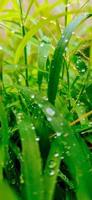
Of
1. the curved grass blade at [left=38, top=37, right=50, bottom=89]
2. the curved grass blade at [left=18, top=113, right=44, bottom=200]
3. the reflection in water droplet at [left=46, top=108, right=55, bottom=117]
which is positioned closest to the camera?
the curved grass blade at [left=18, top=113, right=44, bottom=200]

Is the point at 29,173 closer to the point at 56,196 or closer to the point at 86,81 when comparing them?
the point at 56,196

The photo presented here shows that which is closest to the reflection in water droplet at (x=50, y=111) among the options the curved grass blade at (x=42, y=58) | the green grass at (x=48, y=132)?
the green grass at (x=48, y=132)

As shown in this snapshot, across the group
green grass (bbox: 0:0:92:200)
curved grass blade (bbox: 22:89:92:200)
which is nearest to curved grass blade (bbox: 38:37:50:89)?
green grass (bbox: 0:0:92:200)

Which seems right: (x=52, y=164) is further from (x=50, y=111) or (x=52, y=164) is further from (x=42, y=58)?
(x=42, y=58)

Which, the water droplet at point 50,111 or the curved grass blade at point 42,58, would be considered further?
the curved grass blade at point 42,58

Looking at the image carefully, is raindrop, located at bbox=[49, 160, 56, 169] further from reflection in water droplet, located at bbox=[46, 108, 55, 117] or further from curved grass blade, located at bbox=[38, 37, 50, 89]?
curved grass blade, located at bbox=[38, 37, 50, 89]

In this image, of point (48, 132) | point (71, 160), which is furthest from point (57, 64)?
point (71, 160)

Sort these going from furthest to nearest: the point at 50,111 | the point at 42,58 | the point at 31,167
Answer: the point at 42,58, the point at 50,111, the point at 31,167

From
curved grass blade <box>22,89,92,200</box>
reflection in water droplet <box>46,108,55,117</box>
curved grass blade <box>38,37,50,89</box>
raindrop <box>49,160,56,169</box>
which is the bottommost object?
raindrop <box>49,160,56,169</box>

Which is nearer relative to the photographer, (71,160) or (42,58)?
(71,160)

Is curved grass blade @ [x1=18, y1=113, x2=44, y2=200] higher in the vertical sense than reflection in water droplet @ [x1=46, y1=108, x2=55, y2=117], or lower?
lower

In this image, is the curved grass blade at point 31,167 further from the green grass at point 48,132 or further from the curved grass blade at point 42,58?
the curved grass blade at point 42,58

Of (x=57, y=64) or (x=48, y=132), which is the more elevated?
(x=57, y=64)
